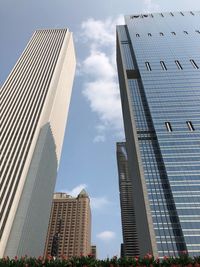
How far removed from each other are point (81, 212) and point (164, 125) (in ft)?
277

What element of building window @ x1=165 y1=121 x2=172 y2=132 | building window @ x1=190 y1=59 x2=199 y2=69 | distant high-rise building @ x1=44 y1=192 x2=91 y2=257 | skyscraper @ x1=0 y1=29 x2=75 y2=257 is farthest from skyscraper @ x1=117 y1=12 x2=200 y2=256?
distant high-rise building @ x1=44 y1=192 x2=91 y2=257

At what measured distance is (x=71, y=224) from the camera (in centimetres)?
15425

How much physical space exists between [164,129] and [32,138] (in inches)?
1978

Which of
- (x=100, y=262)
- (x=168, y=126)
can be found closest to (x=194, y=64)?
(x=168, y=126)

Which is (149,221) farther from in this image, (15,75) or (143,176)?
(15,75)

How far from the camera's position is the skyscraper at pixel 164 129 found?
79.8 metres

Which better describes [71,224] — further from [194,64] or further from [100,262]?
[100,262]

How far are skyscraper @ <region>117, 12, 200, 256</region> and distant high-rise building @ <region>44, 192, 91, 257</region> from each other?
165ft

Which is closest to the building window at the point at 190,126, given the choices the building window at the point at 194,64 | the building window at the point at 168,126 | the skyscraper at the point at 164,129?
the skyscraper at the point at 164,129

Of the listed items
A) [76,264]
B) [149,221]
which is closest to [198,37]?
[149,221]

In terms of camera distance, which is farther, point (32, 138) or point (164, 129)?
point (164, 129)

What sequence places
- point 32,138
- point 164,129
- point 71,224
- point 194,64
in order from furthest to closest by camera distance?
point 71,224
point 194,64
point 164,129
point 32,138

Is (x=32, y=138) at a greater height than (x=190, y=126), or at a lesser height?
lesser

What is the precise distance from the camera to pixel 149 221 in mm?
79188
